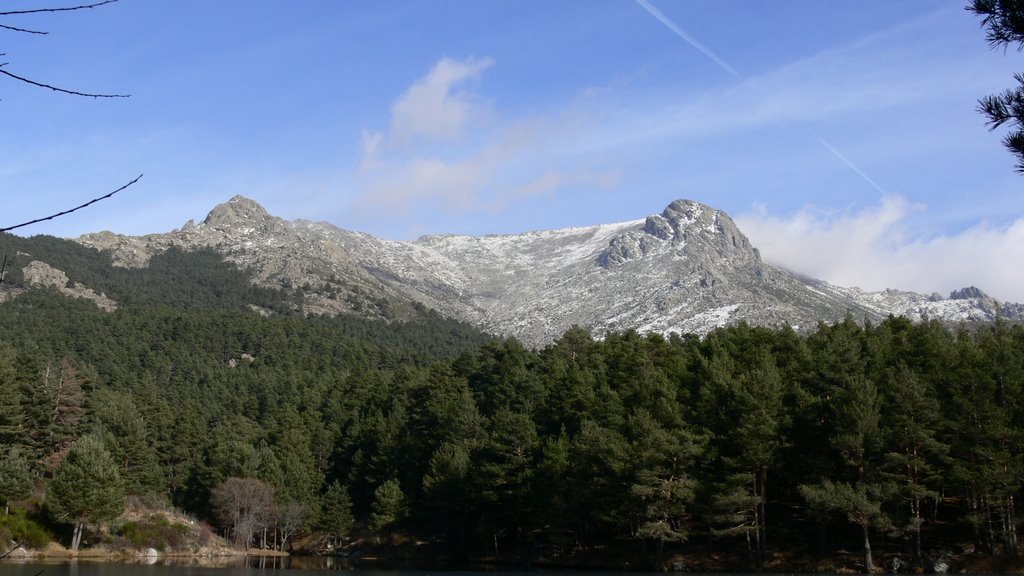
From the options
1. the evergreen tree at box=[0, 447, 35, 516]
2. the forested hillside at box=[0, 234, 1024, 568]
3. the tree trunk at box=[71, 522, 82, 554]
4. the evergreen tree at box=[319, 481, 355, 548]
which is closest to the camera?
the forested hillside at box=[0, 234, 1024, 568]

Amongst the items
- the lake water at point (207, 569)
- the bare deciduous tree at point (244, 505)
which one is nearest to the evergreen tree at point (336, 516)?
the bare deciduous tree at point (244, 505)

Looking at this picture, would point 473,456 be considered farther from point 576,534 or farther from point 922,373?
point 922,373

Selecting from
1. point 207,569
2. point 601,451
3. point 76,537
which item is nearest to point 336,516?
point 76,537

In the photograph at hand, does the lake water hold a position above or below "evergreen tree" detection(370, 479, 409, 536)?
below

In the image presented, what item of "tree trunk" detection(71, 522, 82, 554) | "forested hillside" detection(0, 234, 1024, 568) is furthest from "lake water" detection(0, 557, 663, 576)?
"forested hillside" detection(0, 234, 1024, 568)

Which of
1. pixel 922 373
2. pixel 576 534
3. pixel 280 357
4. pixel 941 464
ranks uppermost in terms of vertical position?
pixel 280 357

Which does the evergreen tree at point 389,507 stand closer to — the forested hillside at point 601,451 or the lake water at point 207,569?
the forested hillside at point 601,451

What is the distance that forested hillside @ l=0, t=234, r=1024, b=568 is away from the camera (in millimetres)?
51875

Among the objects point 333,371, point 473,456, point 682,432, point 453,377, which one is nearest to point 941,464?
point 682,432

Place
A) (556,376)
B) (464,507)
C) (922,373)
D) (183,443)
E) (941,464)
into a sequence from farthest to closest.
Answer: (183,443)
(556,376)
(464,507)
(922,373)
(941,464)

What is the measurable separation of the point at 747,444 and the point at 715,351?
75.8 ft

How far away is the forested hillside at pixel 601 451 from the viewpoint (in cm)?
5188

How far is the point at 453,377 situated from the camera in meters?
102

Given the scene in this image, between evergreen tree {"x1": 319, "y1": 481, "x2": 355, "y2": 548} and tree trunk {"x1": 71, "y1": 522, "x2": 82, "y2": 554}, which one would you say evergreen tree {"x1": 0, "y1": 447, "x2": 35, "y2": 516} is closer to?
tree trunk {"x1": 71, "y1": 522, "x2": 82, "y2": 554}
